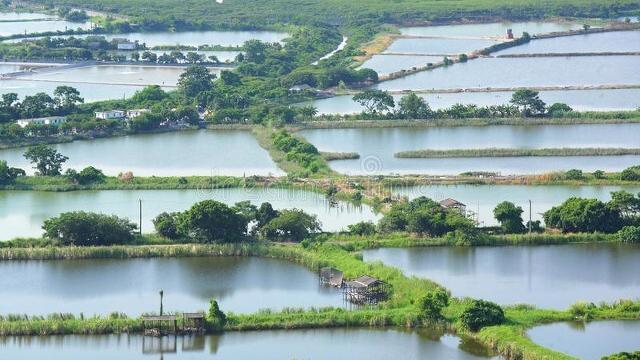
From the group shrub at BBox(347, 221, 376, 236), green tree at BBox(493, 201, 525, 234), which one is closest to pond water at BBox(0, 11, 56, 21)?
shrub at BBox(347, 221, 376, 236)

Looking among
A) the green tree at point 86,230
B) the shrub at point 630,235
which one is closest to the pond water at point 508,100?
the shrub at point 630,235

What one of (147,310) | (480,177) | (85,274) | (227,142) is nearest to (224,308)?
(147,310)

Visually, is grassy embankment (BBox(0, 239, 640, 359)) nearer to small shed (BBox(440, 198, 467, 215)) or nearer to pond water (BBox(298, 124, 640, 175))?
small shed (BBox(440, 198, 467, 215))

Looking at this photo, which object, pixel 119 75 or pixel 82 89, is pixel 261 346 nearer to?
pixel 82 89

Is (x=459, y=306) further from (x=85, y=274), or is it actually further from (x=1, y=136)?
(x=1, y=136)

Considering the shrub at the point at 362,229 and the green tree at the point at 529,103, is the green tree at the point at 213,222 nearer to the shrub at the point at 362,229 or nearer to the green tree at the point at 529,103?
the shrub at the point at 362,229

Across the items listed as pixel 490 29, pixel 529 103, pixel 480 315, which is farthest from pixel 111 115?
pixel 490 29

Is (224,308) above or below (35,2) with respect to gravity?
below
